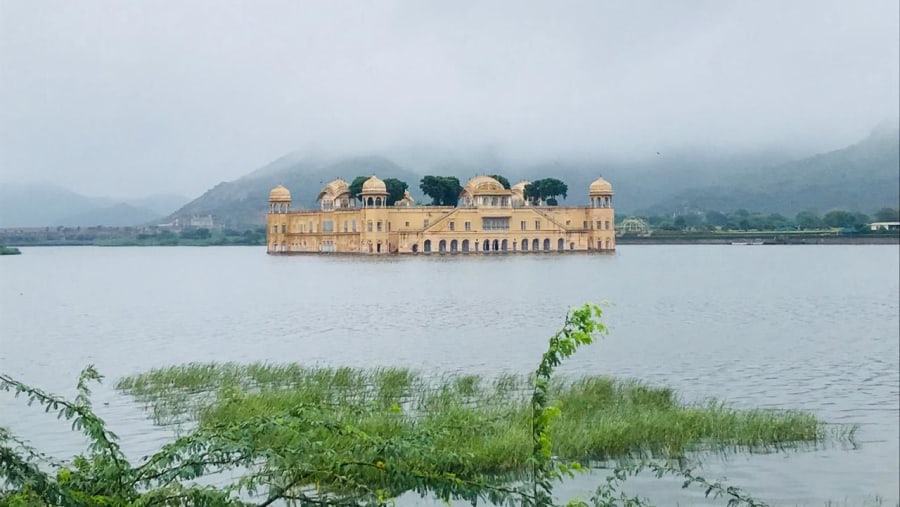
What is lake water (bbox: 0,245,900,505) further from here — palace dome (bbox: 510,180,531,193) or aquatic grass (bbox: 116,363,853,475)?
palace dome (bbox: 510,180,531,193)

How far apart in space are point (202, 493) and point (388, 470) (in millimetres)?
603

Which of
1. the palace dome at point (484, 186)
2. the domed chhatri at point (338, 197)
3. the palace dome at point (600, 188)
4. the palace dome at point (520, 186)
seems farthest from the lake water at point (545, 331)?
the palace dome at point (484, 186)

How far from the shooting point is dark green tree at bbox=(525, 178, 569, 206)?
73.6 ft

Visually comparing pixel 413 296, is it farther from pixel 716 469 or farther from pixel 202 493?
pixel 202 493

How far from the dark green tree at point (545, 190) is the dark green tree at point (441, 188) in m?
1.74

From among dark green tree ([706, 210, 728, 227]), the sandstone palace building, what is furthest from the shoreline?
the sandstone palace building

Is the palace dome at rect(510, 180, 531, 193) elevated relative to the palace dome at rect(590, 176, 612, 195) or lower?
elevated

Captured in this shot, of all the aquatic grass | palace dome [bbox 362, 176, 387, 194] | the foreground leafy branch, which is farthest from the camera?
palace dome [bbox 362, 176, 387, 194]

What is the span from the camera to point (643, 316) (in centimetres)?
1485

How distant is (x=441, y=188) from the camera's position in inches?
971

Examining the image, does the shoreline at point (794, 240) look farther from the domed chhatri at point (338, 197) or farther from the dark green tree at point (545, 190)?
the domed chhatri at point (338, 197)

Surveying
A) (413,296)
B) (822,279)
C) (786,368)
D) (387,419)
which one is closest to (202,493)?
(387,419)

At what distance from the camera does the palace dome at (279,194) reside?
58.6 feet

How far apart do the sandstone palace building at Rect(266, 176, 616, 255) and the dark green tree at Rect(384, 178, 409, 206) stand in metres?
0.17
